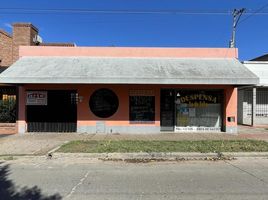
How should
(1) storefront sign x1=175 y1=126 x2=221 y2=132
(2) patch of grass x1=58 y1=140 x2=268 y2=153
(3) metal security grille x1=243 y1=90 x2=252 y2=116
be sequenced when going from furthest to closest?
1. (3) metal security grille x1=243 y1=90 x2=252 y2=116
2. (1) storefront sign x1=175 y1=126 x2=221 y2=132
3. (2) patch of grass x1=58 y1=140 x2=268 y2=153

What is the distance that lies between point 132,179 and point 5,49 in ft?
60.8

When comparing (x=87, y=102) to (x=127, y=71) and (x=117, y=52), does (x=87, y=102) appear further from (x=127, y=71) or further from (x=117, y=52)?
(x=117, y=52)

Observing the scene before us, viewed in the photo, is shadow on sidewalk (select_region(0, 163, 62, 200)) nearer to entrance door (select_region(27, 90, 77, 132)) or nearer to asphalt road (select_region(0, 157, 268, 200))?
asphalt road (select_region(0, 157, 268, 200))

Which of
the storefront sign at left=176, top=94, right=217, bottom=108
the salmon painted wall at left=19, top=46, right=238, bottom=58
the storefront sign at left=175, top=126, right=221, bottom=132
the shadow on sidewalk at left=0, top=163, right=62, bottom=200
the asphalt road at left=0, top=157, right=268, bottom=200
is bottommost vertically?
the shadow on sidewalk at left=0, top=163, right=62, bottom=200

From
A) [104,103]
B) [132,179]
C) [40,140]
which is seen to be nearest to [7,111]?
[40,140]

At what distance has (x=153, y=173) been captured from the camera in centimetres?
809

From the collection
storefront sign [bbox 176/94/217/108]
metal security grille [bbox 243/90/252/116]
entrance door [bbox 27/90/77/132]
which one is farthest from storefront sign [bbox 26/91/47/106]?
metal security grille [bbox 243/90/252/116]

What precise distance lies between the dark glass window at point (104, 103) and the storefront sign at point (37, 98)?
7.65 feet

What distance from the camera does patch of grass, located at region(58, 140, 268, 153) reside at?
1068 cm

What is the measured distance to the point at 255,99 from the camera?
20828mm

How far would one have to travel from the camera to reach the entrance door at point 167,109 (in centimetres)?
1625

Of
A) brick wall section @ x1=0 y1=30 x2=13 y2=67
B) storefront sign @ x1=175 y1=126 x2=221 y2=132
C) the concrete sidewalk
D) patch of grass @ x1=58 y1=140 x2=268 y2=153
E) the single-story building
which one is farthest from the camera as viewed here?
brick wall section @ x1=0 y1=30 x2=13 y2=67

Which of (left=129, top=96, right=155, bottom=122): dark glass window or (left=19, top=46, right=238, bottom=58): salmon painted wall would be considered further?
(left=19, top=46, right=238, bottom=58): salmon painted wall

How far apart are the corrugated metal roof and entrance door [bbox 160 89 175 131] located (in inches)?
60.8
